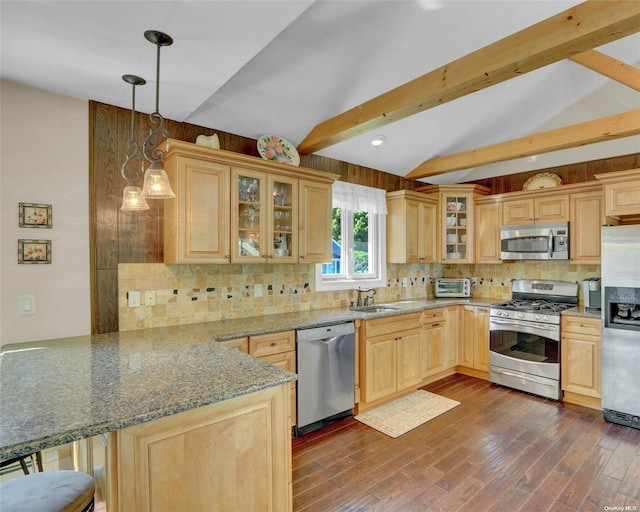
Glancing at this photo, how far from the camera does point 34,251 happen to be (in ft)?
7.12

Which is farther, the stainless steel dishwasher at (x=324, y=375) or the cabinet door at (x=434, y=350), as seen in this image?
the cabinet door at (x=434, y=350)

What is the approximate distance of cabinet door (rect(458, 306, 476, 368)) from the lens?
414 cm

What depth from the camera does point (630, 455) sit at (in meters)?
2.50

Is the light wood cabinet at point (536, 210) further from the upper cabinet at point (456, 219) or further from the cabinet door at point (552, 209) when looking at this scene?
the upper cabinet at point (456, 219)

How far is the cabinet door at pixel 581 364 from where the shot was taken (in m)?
3.23

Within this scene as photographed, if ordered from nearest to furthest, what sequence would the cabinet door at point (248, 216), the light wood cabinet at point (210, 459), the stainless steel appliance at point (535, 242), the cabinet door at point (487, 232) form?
1. the light wood cabinet at point (210, 459)
2. the cabinet door at point (248, 216)
3. the stainless steel appliance at point (535, 242)
4. the cabinet door at point (487, 232)

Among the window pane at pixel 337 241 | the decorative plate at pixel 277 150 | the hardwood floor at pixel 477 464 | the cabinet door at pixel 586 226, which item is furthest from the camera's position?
the window pane at pixel 337 241

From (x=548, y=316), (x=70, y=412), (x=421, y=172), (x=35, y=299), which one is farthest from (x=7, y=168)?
(x=548, y=316)

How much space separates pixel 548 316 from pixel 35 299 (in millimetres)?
4312

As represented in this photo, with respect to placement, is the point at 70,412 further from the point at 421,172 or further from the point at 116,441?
the point at 421,172

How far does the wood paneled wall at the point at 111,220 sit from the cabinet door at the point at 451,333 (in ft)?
10.4

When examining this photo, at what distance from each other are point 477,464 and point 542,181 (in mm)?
3307

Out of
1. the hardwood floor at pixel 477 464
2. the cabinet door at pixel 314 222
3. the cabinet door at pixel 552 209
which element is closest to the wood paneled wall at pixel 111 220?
the cabinet door at pixel 314 222

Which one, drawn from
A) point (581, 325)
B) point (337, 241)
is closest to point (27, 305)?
point (337, 241)
